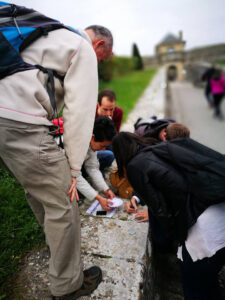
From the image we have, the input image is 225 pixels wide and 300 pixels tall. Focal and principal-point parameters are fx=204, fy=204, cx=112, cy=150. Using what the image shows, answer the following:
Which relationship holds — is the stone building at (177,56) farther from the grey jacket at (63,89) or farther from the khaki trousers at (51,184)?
the khaki trousers at (51,184)

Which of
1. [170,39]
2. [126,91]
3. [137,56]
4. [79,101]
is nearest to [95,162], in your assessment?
[79,101]

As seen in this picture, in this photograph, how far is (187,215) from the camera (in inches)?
55.5

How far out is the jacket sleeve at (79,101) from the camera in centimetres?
121

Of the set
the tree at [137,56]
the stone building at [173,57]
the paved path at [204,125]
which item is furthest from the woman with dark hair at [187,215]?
the stone building at [173,57]

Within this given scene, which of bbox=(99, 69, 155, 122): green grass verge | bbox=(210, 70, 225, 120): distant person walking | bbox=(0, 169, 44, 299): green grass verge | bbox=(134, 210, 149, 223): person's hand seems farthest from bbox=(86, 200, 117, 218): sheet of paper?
bbox=(210, 70, 225, 120): distant person walking

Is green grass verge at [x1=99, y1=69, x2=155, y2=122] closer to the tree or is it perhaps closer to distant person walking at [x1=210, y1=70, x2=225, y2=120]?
distant person walking at [x1=210, y1=70, x2=225, y2=120]

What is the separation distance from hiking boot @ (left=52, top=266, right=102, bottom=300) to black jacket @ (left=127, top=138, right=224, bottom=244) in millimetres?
665

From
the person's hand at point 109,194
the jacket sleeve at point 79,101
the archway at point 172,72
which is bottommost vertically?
the person's hand at point 109,194

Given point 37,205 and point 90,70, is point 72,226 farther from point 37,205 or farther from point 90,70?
point 90,70

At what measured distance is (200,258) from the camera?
1.37 m

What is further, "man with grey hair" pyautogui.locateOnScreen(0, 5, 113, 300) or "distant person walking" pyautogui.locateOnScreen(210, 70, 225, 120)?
"distant person walking" pyautogui.locateOnScreen(210, 70, 225, 120)

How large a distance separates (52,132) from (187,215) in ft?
3.48

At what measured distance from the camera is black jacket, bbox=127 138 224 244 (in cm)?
140

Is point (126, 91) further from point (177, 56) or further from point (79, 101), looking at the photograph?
point (177, 56)
